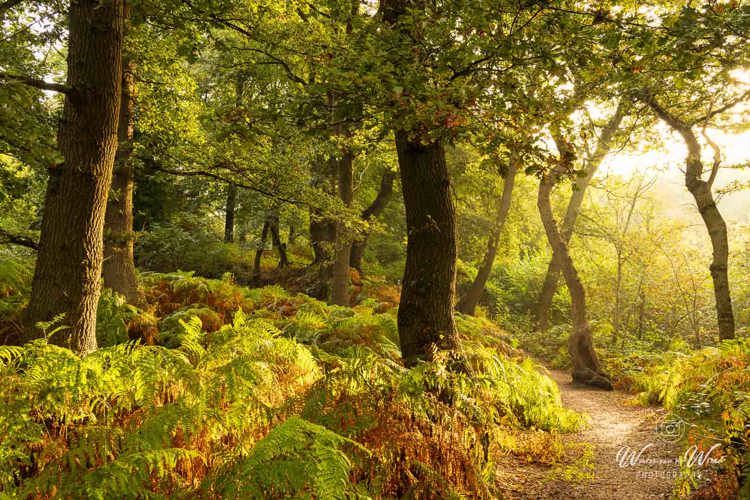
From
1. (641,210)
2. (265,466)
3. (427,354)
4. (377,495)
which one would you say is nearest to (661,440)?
(427,354)

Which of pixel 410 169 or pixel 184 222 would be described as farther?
pixel 184 222

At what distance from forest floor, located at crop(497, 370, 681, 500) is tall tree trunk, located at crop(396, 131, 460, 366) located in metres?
1.37

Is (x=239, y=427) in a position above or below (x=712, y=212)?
below

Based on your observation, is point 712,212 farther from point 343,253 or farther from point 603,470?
point 343,253

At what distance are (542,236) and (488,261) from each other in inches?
438

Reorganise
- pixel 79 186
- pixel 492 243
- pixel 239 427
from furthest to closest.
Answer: pixel 492 243, pixel 79 186, pixel 239 427

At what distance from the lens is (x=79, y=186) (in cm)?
425

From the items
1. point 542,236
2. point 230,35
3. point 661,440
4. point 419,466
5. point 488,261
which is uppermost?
point 230,35

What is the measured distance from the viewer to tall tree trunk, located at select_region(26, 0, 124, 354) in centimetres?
419

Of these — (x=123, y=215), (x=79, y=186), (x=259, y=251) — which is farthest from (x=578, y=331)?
(x=79, y=186)

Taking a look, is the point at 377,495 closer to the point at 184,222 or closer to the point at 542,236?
the point at 184,222

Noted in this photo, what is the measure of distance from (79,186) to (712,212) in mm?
10599

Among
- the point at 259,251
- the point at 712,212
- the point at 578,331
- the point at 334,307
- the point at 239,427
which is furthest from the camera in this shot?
the point at 259,251

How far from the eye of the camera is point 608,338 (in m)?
15.7
